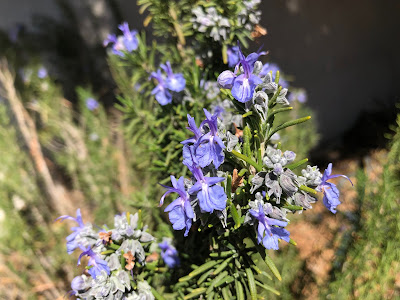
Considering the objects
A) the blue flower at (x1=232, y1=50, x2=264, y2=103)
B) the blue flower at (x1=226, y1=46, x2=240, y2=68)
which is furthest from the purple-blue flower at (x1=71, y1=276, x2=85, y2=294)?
the blue flower at (x1=226, y1=46, x2=240, y2=68)

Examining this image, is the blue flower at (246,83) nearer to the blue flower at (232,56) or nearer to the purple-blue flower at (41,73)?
the blue flower at (232,56)

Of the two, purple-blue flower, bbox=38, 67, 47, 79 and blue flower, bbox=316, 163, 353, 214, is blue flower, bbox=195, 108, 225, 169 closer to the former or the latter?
blue flower, bbox=316, 163, 353, 214

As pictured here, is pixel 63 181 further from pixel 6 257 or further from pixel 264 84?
pixel 264 84

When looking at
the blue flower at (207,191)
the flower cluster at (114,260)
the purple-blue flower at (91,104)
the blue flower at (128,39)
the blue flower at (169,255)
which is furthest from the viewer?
the purple-blue flower at (91,104)

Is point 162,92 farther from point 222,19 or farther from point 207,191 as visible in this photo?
point 207,191

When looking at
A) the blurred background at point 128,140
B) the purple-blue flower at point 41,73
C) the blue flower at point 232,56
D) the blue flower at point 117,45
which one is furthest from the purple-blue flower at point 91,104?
the blue flower at point 232,56

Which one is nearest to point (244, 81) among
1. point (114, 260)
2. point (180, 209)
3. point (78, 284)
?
point (180, 209)
